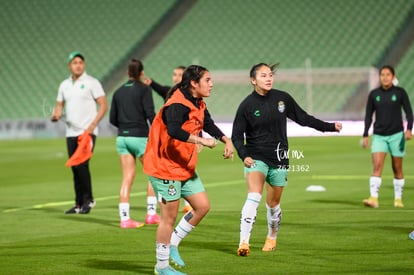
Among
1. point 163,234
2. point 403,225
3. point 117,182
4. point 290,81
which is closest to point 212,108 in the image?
point 290,81

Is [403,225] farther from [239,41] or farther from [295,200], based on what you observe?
[239,41]

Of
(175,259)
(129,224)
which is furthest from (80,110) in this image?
(175,259)

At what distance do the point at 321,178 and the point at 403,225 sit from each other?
722 cm

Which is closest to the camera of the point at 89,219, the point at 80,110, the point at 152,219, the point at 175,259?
the point at 175,259

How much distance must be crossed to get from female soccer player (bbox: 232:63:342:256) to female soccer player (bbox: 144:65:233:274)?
108 centimetres

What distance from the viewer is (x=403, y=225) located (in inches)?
431

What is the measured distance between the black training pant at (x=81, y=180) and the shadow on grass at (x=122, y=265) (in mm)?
4524

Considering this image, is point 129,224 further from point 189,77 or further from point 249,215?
point 189,77

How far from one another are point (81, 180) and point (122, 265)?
4.97 m

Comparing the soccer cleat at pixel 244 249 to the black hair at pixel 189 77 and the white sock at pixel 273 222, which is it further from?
the black hair at pixel 189 77

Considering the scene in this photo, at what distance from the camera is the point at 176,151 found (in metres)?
7.88

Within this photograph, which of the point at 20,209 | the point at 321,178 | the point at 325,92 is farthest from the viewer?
the point at 325,92

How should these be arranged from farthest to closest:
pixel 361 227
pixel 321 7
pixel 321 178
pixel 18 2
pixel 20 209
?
1. pixel 18 2
2. pixel 321 7
3. pixel 321 178
4. pixel 20 209
5. pixel 361 227

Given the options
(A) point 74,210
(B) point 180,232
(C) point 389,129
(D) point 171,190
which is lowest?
(B) point 180,232
